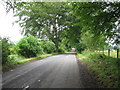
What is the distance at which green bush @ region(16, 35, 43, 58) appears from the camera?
14.1 m

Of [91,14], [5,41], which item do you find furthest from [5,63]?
[91,14]

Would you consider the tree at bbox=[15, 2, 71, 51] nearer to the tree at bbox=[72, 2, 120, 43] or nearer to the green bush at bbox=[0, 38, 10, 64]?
the green bush at bbox=[0, 38, 10, 64]

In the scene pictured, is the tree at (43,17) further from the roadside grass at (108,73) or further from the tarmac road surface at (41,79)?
the tarmac road surface at (41,79)

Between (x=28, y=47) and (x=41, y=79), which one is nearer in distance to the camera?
(x=41, y=79)

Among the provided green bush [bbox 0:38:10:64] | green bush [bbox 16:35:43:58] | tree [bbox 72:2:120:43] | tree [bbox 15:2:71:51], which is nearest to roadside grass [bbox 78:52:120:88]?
tree [bbox 72:2:120:43]

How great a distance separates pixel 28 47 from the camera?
46.6 ft

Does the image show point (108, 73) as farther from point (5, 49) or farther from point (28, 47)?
point (28, 47)

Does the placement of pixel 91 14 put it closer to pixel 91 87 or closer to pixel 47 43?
pixel 91 87

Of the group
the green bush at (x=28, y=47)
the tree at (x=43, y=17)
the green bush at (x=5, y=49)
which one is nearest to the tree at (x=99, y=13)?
the tree at (x=43, y=17)

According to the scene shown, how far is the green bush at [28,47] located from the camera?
1408cm

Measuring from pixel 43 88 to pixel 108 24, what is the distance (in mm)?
4654

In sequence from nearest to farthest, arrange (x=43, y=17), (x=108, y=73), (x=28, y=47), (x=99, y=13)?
1. (x=108, y=73)
2. (x=99, y=13)
3. (x=28, y=47)
4. (x=43, y=17)

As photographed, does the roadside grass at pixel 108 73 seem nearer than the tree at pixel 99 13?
Yes

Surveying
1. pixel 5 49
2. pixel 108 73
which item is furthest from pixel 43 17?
pixel 108 73
